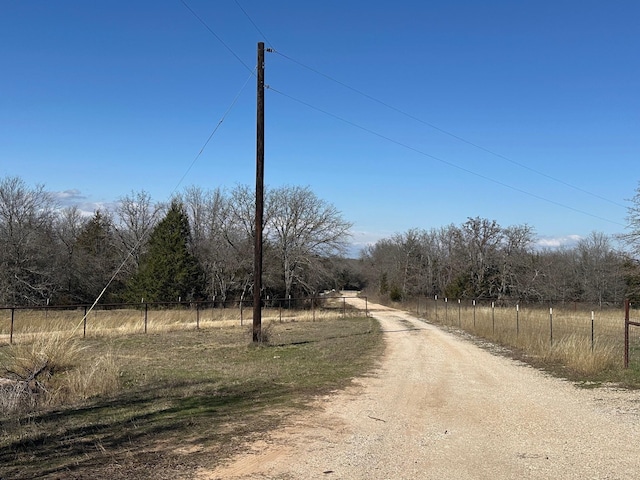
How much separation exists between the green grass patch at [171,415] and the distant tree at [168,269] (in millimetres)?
34840

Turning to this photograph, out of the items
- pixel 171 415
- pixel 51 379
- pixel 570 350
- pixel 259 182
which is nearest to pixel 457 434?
pixel 171 415

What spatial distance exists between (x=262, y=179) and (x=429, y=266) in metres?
60.7

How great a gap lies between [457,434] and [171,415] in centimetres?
407

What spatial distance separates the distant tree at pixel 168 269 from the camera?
50531mm

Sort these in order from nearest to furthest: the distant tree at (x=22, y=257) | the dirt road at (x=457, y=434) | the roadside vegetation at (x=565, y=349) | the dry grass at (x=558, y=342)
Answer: the dirt road at (x=457, y=434) → the roadside vegetation at (x=565, y=349) → the dry grass at (x=558, y=342) → the distant tree at (x=22, y=257)

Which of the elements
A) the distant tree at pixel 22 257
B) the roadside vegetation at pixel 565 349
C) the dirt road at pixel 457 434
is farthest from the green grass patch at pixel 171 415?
the distant tree at pixel 22 257

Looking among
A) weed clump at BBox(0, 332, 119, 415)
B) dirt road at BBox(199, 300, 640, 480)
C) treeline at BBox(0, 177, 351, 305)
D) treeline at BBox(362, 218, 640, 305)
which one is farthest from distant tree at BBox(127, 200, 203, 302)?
dirt road at BBox(199, 300, 640, 480)

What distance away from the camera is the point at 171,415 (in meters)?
7.83

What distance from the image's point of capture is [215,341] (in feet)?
69.5

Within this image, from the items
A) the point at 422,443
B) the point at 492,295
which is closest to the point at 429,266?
the point at 492,295

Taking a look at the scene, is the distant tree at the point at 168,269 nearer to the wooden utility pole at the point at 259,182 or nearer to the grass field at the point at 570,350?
the grass field at the point at 570,350

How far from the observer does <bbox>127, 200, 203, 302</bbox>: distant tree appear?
50.5 m

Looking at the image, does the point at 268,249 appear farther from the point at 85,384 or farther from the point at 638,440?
the point at 638,440

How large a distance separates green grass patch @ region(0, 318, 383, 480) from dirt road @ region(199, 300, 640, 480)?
57 centimetres
